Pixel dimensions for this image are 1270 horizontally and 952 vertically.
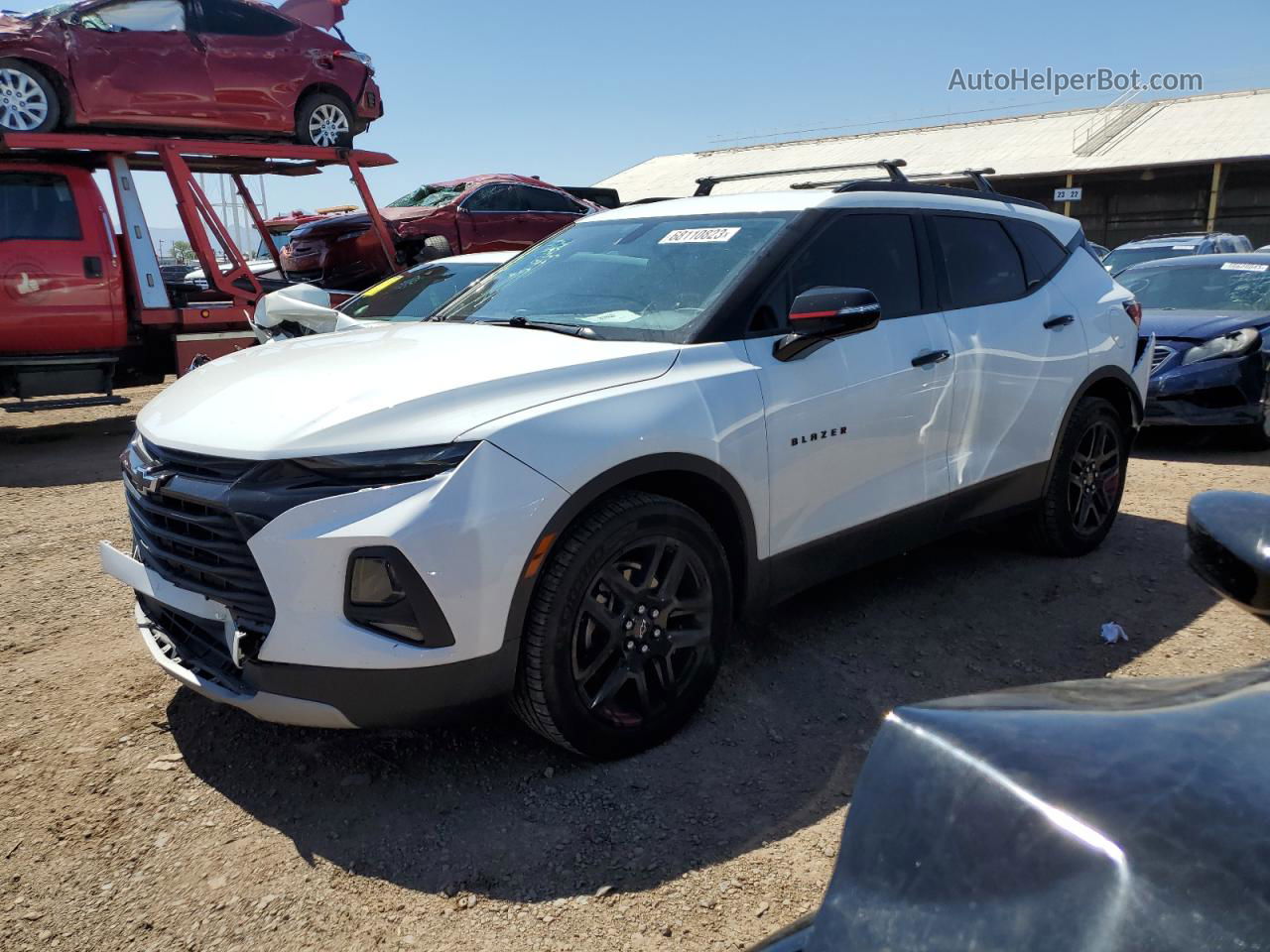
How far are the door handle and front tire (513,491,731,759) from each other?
123 cm

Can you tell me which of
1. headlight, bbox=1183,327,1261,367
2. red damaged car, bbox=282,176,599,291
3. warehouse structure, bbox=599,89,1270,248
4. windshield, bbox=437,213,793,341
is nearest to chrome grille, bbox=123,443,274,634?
windshield, bbox=437,213,793,341

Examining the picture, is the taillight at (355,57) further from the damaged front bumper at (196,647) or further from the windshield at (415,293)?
the damaged front bumper at (196,647)

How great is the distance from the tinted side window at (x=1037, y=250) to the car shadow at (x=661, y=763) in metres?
1.55

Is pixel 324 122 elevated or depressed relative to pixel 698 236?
elevated

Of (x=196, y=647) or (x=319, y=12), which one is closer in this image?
(x=196, y=647)

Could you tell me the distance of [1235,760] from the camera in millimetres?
979

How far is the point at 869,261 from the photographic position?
371cm

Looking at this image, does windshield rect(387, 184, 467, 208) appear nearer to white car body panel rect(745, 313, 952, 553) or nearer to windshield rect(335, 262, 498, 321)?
windshield rect(335, 262, 498, 321)

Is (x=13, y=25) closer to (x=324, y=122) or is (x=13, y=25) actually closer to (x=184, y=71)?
(x=184, y=71)

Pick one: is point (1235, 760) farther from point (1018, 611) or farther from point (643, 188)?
point (643, 188)

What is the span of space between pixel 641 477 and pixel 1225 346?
651 centimetres

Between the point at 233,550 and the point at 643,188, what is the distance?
37.5 m

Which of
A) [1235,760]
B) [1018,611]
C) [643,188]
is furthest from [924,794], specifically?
[643,188]

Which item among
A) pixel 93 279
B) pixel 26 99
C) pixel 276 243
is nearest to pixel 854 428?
pixel 93 279
